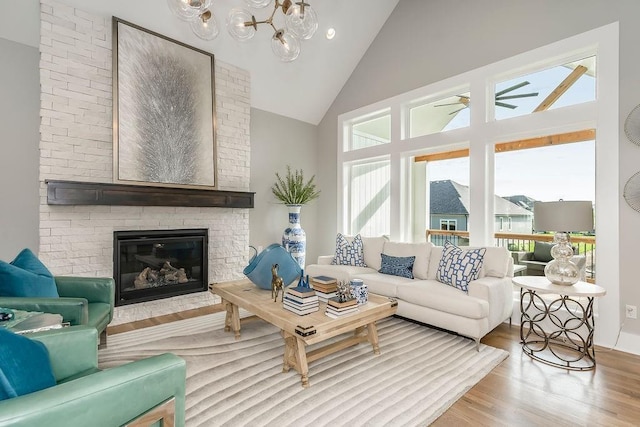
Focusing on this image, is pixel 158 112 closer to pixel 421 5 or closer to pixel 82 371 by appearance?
pixel 82 371

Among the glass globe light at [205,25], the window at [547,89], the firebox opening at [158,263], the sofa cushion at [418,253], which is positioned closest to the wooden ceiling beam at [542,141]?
the window at [547,89]

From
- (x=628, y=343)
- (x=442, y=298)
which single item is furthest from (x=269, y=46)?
(x=628, y=343)

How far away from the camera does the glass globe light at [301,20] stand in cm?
234

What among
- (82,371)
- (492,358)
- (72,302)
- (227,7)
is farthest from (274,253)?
(227,7)

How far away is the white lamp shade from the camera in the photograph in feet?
7.91

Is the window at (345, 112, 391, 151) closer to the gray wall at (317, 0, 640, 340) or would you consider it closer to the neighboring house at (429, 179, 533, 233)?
the gray wall at (317, 0, 640, 340)

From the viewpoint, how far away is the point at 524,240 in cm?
352

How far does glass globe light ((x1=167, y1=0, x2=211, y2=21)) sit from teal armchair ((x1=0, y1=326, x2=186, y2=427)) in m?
2.07

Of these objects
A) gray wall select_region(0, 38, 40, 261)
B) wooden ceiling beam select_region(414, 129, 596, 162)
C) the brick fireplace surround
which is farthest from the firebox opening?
wooden ceiling beam select_region(414, 129, 596, 162)

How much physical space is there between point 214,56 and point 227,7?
662mm

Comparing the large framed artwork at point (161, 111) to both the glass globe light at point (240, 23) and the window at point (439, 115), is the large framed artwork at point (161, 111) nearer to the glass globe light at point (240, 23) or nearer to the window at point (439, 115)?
the glass globe light at point (240, 23)

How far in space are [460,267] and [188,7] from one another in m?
3.18

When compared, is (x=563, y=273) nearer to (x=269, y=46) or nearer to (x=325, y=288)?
(x=325, y=288)

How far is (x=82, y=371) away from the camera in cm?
140
